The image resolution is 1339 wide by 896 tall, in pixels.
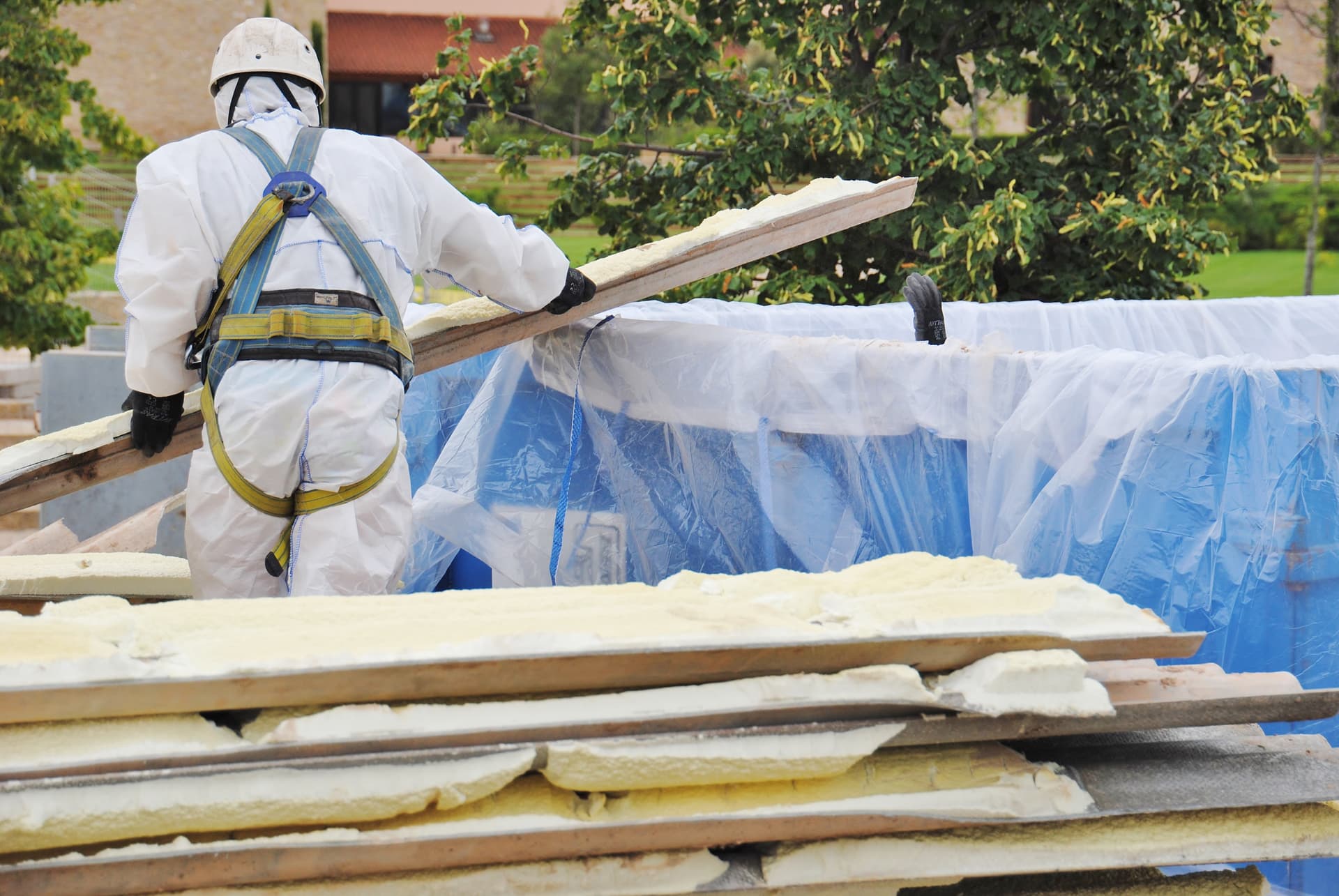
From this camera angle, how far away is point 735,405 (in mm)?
3119

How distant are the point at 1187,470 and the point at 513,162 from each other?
5410mm

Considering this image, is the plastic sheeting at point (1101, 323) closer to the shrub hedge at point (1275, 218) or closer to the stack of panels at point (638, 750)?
the stack of panels at point (638, 750)

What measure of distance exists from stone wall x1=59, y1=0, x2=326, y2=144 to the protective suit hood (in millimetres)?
25459

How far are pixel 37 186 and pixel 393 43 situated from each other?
938 inches

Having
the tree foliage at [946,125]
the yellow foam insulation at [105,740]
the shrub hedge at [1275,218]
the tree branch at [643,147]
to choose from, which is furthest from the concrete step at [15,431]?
the shrub hedge at [1275,218]

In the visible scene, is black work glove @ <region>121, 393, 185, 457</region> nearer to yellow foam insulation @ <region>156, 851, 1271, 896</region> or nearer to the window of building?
yellow foam insulation @ <region>156, 851, 1271, 896</region>

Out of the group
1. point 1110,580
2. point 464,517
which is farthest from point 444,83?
point 1110,580

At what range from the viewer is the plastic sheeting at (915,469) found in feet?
7.91

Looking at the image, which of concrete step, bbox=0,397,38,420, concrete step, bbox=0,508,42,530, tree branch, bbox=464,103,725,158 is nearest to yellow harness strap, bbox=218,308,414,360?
tree branch, bbox=464,103,725,158

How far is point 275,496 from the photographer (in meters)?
2.92

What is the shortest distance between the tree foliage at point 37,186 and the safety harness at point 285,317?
19.1 feet

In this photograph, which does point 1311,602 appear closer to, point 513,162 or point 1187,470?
point 1187,470

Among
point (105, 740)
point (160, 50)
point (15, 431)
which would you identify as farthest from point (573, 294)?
point (160, 50)

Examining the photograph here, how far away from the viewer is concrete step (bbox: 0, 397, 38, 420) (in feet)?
31.0
